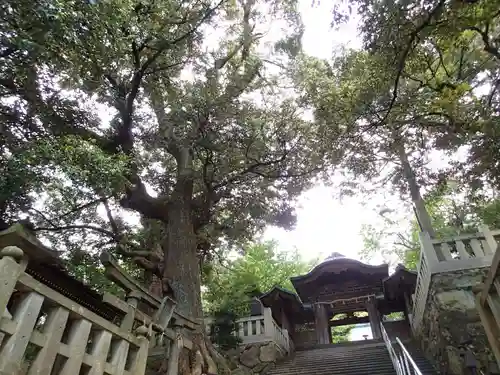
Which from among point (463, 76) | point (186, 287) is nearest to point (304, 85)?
point (463, 76)

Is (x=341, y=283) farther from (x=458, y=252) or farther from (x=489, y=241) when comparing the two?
(x=489, y=241)

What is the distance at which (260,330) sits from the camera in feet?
41.3

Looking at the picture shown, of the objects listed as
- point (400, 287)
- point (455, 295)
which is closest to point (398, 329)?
point (400, 287)

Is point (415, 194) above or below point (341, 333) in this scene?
above

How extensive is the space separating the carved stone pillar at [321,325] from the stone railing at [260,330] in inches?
86.3

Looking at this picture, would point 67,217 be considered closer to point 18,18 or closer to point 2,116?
point 2,116

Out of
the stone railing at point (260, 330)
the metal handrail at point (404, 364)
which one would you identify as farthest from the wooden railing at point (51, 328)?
the stone railing at point (260, 330)

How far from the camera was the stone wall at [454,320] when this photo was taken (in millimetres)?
7875

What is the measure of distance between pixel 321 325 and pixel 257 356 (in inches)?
167

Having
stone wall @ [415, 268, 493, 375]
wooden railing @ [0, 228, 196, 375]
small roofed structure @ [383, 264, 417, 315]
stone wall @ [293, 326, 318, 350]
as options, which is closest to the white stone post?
stone wall @ [415, 268, 493, 375]

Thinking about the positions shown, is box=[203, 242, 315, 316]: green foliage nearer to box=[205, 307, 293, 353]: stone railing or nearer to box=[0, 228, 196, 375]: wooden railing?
box=[205, 307, 293, 353]: stone railing

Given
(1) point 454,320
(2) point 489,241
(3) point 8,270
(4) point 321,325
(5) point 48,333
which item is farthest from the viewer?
(4) point 321,325

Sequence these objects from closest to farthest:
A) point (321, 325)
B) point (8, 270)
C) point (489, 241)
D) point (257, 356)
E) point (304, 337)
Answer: point (8, 270), point (489, 241), point (257, 356), point (321, 325), point (304, 337)

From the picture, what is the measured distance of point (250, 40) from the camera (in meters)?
11.6
